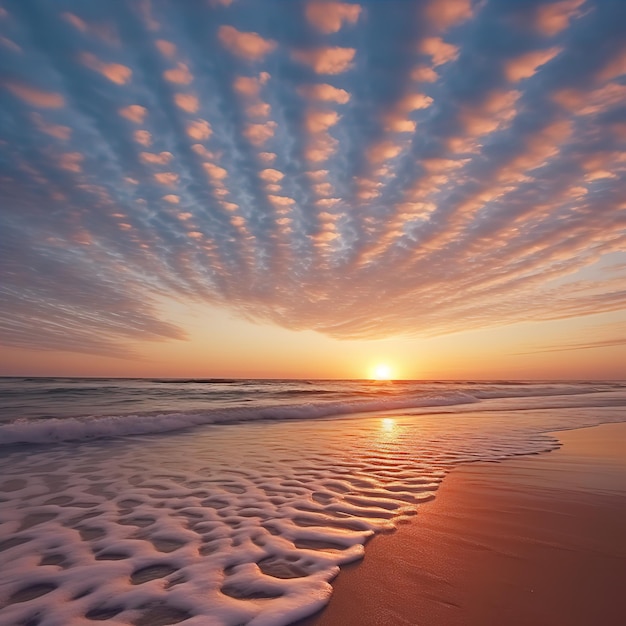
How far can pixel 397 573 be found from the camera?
2.80m

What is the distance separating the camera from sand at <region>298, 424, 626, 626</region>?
2293 mm

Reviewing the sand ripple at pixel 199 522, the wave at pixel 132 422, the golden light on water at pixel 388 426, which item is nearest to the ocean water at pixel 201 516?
the sand ripple at pixel 199 522

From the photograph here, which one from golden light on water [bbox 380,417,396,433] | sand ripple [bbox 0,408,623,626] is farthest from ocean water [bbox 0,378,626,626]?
golden light on water [bbox 380,417,396,433]

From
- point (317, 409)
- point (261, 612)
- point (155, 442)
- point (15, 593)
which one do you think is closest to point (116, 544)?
point (15, 593)

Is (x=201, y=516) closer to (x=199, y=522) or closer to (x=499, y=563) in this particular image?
A: (x=199, y=522)

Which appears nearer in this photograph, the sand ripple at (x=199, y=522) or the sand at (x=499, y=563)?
the sand at (x=499, y=563)

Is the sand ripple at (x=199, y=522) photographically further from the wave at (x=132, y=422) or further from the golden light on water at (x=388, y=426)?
the golden light on water at (x=388, y=426)

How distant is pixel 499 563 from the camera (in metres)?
2.93

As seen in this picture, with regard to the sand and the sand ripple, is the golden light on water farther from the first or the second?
the sand

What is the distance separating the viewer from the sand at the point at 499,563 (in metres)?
2.29

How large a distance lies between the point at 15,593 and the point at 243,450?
17.8 feet

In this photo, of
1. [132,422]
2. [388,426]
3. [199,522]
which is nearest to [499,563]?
[199,522]

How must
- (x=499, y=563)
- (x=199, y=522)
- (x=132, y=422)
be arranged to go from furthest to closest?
(x=132, y=422) < (x=199, y=522) < (x=499, y=563)

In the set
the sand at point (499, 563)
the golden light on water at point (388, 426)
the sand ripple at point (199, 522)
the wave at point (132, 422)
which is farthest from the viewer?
the golden light on water at point (388, 426)
